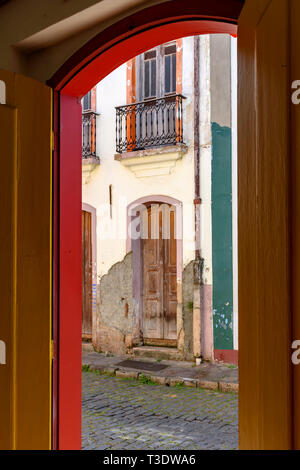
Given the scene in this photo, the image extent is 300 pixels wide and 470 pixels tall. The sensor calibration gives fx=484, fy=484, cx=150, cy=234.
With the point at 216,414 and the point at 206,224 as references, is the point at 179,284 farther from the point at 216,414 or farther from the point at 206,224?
the point at 216,414

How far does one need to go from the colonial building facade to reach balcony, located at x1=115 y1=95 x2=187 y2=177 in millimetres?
22

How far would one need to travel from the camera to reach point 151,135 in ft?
33.7

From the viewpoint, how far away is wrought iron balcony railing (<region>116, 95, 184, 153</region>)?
9.93 m

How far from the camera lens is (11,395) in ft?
8.91

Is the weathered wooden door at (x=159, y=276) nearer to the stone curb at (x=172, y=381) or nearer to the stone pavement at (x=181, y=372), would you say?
the stone pavement at (x=181, y=372)

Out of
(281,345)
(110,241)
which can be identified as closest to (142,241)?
(110,241)

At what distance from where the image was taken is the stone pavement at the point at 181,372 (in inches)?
317

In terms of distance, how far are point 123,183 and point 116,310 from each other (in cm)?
279

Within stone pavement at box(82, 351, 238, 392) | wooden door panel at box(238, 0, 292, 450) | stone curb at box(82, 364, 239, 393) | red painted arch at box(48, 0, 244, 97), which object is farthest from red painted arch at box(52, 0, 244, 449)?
stone pavement at box(82, 351, 238, 392)

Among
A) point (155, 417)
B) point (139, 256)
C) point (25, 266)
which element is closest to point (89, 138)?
point (139, 256)

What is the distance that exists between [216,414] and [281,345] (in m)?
5.53

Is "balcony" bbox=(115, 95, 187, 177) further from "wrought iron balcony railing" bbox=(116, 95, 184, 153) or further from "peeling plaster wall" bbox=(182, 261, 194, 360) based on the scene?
"peeling plaster wall" bbox=(182, 261, 194, 360)

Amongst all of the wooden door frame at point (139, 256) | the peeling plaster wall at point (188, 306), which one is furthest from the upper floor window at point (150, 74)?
the peeling plaster wall at point (188, 306)

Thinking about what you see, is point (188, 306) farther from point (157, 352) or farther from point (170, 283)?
point (157, 352)
